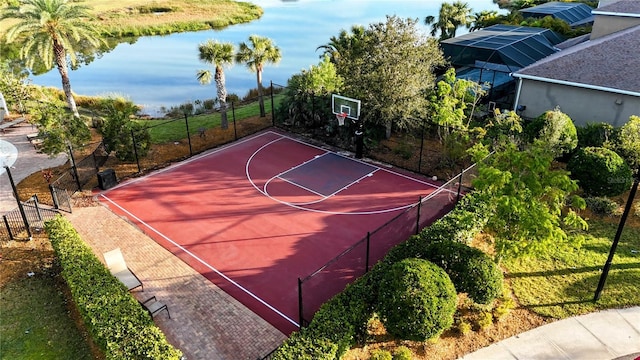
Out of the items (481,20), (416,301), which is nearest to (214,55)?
(416,301)

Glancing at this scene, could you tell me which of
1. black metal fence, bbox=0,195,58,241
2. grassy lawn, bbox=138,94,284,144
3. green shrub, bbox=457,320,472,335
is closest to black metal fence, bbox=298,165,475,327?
green shrub, bbox=457,320,472,335

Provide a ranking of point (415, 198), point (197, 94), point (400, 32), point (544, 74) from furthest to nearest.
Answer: point (197, 94) → point (544, 74) → point (400, 32) → point (415, 198)

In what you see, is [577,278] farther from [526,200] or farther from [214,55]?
[214,55]

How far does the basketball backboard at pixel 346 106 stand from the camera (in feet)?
72.5

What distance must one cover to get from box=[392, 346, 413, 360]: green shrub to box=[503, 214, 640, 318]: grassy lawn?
175 inches

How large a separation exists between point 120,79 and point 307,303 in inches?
1414

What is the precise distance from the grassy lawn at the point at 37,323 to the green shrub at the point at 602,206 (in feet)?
59.4

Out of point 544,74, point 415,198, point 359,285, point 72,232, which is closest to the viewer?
point 359,285

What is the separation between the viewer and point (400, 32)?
2125 centimetres

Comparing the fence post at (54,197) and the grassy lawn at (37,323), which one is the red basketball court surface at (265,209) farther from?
the grassy lawn at (37,323)

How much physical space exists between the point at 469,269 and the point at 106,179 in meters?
16.1

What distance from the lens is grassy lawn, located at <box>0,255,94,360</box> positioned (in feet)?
38.3

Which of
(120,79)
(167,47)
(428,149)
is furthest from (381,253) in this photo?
(167,47)

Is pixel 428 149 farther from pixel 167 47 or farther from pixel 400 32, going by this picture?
pixel 167 47
